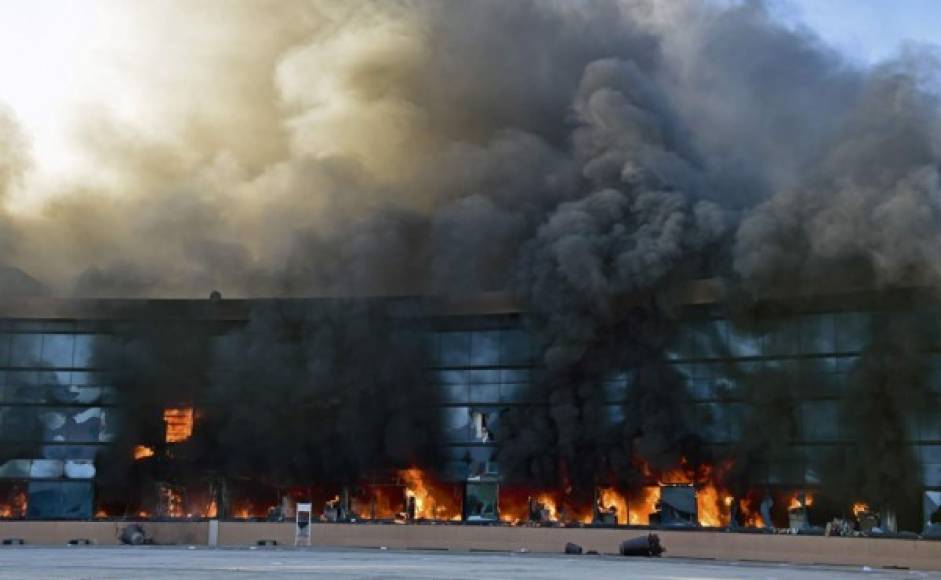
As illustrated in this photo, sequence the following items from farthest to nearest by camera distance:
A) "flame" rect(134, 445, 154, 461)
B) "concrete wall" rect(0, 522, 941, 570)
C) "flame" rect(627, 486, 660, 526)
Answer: "flame" rect(134, 445, 154, 461) → "flame" rect(627, 486, 660, 526) → "concrete wall" rect(0, 522, 941, 570)

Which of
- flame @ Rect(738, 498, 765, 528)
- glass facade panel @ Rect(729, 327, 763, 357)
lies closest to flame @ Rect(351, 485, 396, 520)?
flame @ Rect(738, 498, 765, 528)

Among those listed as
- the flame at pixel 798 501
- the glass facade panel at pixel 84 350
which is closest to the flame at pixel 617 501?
the flame at pixel 798 501

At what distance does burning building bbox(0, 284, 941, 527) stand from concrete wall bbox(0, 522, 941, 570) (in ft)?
30.3

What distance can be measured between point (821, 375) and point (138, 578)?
2839 centimetres

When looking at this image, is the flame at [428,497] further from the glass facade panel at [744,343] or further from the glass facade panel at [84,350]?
the glass facade panel at [84,350]

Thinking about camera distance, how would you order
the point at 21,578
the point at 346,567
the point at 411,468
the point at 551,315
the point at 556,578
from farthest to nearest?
1. the point at 411,468
2. the point at 551,315
3. the point at 346,567
4. the point at 556,578
5. the point at 21,578

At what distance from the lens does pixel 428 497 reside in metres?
50.3

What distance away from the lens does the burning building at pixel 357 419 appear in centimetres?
4522

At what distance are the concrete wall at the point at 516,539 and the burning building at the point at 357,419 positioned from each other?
9242 mm

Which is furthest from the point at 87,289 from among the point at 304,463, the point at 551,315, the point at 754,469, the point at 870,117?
the point at 870,117

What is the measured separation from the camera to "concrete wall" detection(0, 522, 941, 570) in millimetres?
30078

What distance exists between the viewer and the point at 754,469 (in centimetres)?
4406

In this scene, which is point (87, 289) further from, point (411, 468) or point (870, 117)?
point (870, 117)

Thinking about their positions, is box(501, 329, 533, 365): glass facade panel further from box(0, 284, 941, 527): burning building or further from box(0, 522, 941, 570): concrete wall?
box(0, 522, 941, 570): concrete wall
